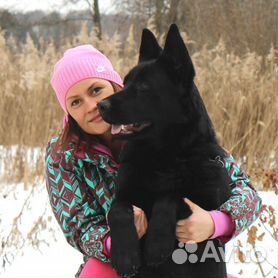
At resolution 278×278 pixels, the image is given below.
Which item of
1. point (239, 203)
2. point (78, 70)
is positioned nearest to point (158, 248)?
point (239, 203)

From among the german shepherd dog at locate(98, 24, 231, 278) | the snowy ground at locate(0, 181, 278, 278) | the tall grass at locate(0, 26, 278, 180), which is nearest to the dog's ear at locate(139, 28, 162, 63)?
the german shepherd dog at locate(98, 24, 231, 278)

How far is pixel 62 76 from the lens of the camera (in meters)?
2.00

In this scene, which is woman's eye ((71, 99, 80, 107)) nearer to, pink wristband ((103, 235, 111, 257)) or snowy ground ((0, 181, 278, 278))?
pink wristband ((103, 235, 111, 257))

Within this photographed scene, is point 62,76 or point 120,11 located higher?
point 62,76

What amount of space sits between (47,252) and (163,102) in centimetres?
203

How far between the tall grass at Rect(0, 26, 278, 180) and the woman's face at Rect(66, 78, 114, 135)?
233cm

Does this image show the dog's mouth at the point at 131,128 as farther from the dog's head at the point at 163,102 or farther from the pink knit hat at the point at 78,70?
the pink knit hat at the point at 78,70

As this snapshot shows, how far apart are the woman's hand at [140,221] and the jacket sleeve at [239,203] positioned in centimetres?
27

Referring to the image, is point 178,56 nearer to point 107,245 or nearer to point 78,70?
point 78,70

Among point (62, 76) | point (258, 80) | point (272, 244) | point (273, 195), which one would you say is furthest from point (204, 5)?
point (62, 76)

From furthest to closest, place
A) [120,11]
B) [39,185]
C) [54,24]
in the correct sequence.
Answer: [54,24] → [120,11] → [39,185]

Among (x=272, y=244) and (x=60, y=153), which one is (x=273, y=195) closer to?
(x=272, y=244)

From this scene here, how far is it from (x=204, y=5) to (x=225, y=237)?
759cm

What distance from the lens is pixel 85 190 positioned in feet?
6.35
